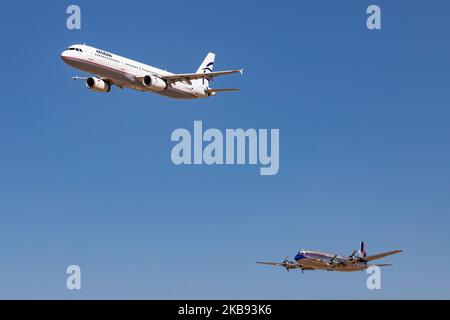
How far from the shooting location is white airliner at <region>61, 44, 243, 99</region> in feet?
348

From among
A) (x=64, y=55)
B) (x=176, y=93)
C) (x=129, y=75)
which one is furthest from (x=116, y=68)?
(x=176, y=93)

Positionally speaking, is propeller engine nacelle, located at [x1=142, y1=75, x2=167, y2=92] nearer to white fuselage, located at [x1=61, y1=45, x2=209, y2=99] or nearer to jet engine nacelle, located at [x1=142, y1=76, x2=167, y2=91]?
jet engine nacelle, located at [x1=142, y1=76, x2=167, y2=91]

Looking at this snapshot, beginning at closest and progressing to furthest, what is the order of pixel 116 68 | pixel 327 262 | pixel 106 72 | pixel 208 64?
1. pixel 106 72
2. pixel 116 68
3. pixel 327 262
4. pixel 208 64

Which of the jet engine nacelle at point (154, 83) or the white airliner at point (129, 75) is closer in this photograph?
the white airliner at point (129, 75)

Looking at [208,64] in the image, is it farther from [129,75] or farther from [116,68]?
[116,68]

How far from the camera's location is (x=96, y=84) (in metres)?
111

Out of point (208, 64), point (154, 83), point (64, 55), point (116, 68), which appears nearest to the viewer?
point (64, 55)

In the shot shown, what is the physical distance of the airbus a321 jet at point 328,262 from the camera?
128 meters

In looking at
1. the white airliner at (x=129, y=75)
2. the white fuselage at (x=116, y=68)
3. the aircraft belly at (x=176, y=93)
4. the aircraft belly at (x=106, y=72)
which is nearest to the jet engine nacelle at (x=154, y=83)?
the white airliner at (x=129, y=75)

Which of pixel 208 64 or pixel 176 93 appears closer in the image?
pixel 176 93

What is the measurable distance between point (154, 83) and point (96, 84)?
27.5ft

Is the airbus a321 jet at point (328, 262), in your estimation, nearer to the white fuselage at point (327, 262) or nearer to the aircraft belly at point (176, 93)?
the white fuselage at point (327, 262)

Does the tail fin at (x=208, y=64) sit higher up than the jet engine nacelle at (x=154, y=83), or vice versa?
the tail fin at (x=208, y=64)
